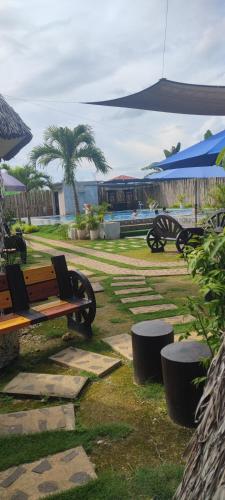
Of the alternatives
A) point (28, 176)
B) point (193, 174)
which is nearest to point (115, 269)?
point (193, 174)

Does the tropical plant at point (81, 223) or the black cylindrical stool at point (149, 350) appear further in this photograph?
the tropical plant at point (81, 223)

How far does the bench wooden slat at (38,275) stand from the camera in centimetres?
430

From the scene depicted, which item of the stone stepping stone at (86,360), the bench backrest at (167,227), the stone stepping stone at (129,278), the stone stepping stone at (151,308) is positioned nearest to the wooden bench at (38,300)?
the stone stepping stone at (86,360)

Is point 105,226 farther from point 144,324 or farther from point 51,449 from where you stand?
point 51,449

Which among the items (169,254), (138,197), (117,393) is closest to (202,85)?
(169,254)

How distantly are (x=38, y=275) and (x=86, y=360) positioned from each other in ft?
3.85

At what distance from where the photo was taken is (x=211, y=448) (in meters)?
1.17

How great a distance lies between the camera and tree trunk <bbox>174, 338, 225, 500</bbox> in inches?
44.1

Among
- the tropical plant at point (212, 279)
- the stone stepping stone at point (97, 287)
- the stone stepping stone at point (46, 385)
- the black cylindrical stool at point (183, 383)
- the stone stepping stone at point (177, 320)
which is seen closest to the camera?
the tropical plant at point (212, 279)

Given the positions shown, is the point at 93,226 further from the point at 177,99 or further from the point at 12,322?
the point at 12,322

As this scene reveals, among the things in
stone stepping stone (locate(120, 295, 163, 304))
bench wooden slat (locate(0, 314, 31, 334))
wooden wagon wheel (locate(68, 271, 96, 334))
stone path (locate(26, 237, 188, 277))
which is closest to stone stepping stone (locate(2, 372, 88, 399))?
bench wooden slat (locate(0, 314, 31, 334))

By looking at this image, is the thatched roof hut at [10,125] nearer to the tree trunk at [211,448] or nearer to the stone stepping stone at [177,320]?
the stone stepping stone at [177,320]

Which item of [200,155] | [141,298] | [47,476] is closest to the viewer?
[47,476]

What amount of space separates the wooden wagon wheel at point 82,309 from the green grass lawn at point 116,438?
1.18ft
